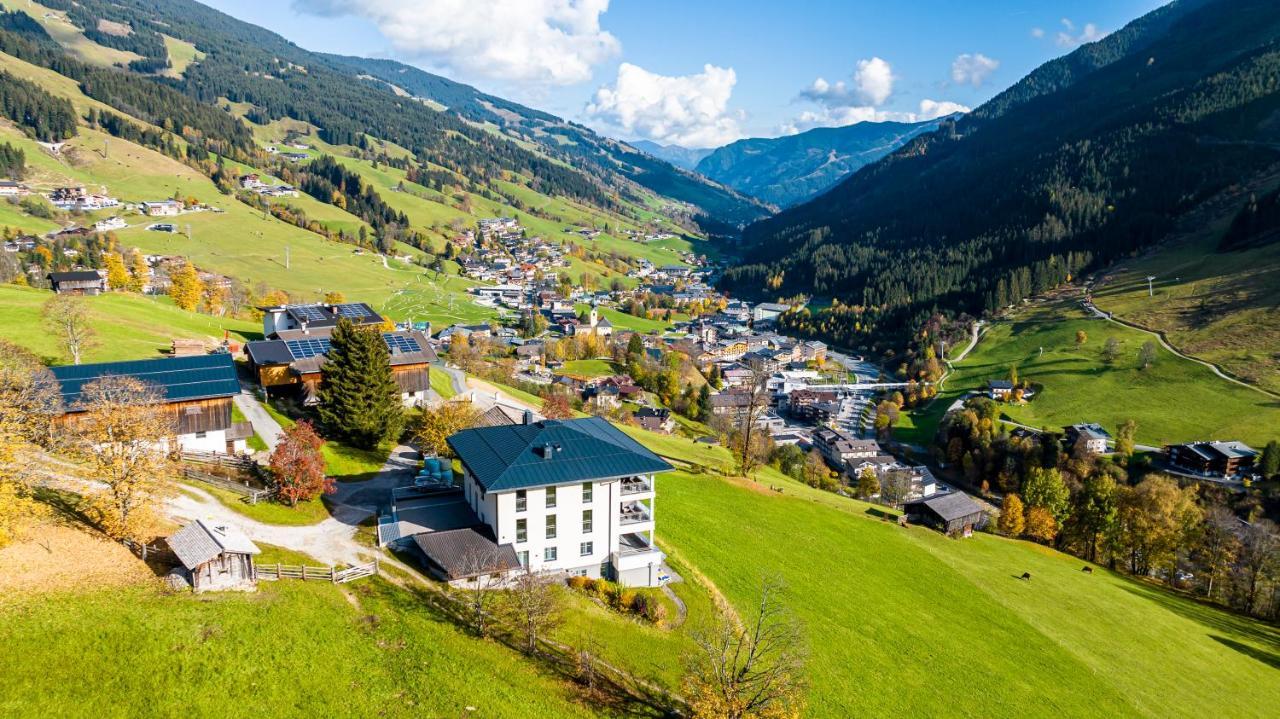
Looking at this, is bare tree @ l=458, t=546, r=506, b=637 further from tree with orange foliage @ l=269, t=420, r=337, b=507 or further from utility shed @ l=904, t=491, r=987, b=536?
utility shed @ l=904, t=491, r=987, b=536

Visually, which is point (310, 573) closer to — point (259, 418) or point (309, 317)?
point (259, 418)

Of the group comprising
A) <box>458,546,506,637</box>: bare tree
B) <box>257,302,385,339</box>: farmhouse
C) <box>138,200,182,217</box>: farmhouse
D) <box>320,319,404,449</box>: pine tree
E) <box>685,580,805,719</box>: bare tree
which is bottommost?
<box>685,580,805,719</box>: bare tree

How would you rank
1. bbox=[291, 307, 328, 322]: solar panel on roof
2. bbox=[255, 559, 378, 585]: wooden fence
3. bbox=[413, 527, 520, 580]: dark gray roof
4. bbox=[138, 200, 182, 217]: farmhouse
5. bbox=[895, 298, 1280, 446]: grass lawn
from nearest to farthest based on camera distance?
bbox=[255, 559, 378, 585]: wooden fence → bbox=[413, 527, 520, 580]: dark gray roof → bbox=[291, 307, 328, 322]: solar panel on roof → bbox=[895, 298, 1280, 446]: grass lawn → bbox=[138, 200, 182, 217]: farmhouse

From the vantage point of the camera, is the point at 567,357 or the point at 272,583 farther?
the point at 567,357

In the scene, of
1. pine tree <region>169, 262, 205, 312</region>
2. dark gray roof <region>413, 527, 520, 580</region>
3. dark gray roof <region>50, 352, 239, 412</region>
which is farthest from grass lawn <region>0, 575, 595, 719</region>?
pine tree <region>169, 262, 205, 312</region>

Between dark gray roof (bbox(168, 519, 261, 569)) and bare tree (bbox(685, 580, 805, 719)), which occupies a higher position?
dark gray roof (bbox(168, 519, 261, 569))

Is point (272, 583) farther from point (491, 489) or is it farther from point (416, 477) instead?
point (416, 477)

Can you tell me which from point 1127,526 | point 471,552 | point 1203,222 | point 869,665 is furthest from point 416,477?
point 1203,222
